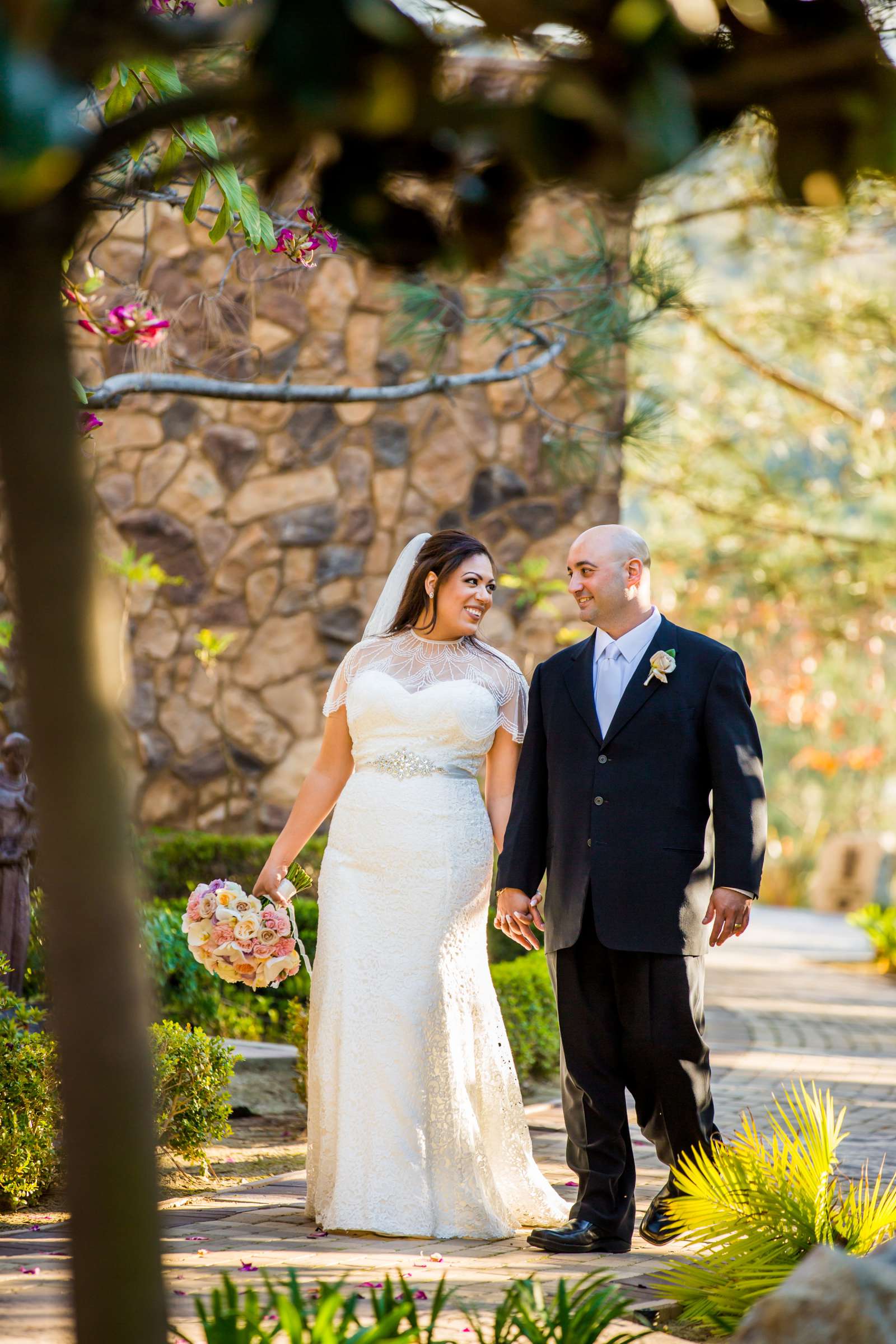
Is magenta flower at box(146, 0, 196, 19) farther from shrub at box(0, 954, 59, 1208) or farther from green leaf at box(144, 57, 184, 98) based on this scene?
shrub at box(0, 954, 59, 1208)

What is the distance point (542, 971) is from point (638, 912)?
2.94 metres

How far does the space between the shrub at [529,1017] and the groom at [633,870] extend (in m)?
2.24

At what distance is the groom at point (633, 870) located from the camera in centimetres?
420

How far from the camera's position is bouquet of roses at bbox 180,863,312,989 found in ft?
15.1

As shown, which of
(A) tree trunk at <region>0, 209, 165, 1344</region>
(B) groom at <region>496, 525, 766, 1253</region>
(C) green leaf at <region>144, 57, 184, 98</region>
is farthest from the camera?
Answer: (B) groom at <region>496, 525, 766, 1253</region>

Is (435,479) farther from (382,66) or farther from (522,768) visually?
(382,66)

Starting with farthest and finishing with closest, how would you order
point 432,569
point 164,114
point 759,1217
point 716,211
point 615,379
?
1. point 716,211
2. point 615,379
3. point 432,569
4. point 759,1217
5. point 164,114

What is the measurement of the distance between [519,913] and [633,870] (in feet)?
1.39

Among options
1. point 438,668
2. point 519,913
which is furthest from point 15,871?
point 519,913

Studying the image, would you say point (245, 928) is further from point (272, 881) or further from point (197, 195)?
point (197, 195)

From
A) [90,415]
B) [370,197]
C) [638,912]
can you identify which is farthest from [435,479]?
[370,197]

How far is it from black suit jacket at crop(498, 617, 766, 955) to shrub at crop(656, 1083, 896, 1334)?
700 mm

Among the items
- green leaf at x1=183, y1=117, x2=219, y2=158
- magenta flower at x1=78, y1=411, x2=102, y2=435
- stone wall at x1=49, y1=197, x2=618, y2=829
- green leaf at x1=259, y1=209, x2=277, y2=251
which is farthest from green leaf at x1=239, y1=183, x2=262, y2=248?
stone wall at x1=49, y1=197, x2=618, y2=829

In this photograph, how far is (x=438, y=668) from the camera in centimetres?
483
